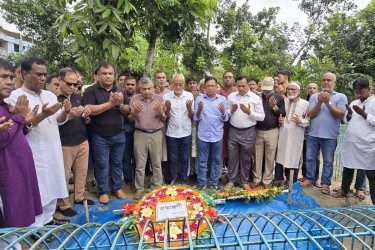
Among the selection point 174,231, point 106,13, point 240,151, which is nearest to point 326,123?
point 240,151

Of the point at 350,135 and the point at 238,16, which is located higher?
the point at 238,16

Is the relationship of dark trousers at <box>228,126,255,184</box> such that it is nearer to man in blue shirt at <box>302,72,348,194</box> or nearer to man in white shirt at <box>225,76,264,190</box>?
man in white shirt at <box>225,76,264,190</box>

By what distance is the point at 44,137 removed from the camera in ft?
10.2

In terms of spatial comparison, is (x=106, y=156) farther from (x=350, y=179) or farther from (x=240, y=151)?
(x=350, y=179)

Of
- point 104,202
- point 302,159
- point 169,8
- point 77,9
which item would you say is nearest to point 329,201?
point 302,159

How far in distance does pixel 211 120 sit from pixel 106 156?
5.85ft

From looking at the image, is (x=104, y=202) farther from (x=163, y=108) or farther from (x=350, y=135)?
(x=350, y=135)

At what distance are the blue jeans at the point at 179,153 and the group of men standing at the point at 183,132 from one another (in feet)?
0.06

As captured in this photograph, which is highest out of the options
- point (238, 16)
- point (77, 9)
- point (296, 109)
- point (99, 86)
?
point (238, 16)

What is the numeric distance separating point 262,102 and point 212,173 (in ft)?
5.00

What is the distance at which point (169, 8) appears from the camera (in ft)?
12.2

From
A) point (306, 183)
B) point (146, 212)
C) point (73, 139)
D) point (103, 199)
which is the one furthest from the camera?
point (306, 183)

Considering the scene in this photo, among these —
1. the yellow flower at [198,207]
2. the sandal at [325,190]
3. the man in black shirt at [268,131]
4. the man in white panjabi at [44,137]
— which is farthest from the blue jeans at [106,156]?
the sandal at [325,190]

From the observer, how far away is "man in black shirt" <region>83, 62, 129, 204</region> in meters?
3.80
